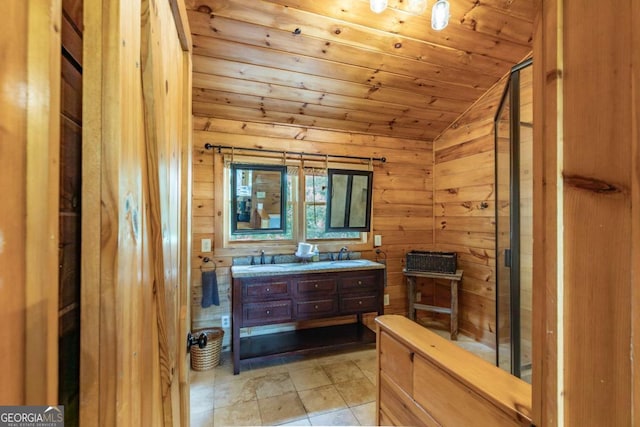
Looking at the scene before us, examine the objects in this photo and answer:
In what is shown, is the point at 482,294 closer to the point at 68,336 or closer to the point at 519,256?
the point at 519,256

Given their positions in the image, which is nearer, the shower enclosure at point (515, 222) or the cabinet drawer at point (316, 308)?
the shower enclosure at point (515, 222)

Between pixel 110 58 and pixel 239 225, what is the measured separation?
7.97 ft

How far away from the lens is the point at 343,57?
222cm

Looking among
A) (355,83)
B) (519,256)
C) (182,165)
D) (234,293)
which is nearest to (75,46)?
(182,165)

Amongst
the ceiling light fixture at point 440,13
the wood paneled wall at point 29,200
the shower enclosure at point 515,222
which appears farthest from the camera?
the ceiling light fixture at point 440,13

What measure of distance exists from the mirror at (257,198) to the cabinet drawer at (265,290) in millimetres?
627

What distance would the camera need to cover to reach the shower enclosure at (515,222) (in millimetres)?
1260

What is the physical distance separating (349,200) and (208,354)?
6.59ft

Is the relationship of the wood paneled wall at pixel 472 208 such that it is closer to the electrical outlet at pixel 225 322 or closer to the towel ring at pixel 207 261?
the electrical outlet at pixel 225 322

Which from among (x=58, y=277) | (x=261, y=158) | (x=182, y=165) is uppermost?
(x=261, y=158)

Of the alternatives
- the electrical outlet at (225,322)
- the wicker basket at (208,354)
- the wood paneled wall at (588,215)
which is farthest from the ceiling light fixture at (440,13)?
the electrical outlet at (225,322)

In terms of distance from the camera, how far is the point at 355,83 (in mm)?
2498

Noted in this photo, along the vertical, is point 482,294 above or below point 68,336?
below

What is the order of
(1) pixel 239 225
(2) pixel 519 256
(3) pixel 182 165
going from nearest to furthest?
1. (3) pixel 182 165
2. (2) pixel 519 256
3. (1) pixel 239 225
